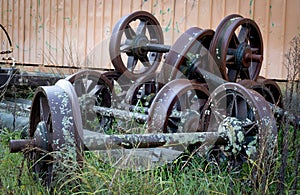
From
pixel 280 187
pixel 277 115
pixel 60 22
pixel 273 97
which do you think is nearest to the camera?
pixel 280 187

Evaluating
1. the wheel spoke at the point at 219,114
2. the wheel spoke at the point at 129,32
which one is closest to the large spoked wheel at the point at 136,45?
the wheel spoke at the point at 129,32

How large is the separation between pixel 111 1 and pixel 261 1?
278 centimetres

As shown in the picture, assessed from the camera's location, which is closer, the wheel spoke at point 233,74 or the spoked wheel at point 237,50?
the spoked wheel at point 237,50

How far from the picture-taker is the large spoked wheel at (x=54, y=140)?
7.84 ft

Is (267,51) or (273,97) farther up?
(267,51)

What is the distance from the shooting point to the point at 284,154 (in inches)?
98.7

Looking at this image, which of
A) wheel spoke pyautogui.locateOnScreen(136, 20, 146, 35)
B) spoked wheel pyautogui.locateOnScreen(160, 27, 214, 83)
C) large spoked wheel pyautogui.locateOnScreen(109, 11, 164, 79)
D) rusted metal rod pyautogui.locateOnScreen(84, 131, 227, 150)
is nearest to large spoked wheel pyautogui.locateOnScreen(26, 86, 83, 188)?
rusted metal rod pyautogui.locateOnScreen(84, 131, 227, 150)

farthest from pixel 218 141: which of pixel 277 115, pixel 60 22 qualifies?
pixel 60 22

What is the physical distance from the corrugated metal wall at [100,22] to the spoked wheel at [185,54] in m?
1.28

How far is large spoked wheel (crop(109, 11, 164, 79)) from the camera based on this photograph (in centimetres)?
485

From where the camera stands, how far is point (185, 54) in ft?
13.0

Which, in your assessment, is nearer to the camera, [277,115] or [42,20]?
[277,115]

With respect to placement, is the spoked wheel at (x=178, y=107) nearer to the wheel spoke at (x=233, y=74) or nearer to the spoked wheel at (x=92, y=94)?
the wheel spoke at (x=233, y=74)

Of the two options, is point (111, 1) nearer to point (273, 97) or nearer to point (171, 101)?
point (273, 97)
